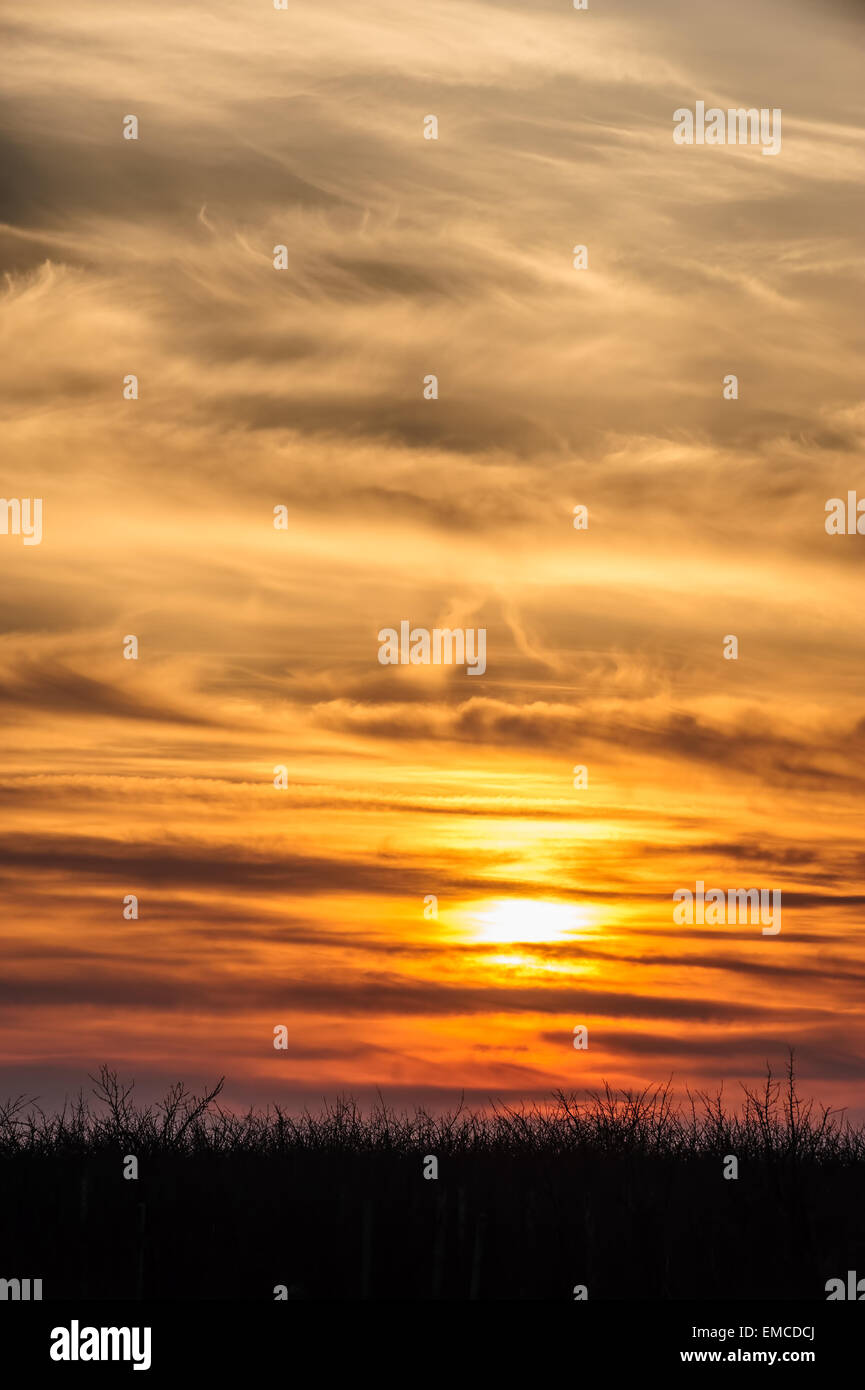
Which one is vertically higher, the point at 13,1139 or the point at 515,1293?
the point at 13,1139

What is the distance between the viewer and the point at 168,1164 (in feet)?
103

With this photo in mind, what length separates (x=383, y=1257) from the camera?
2673 centimetres
